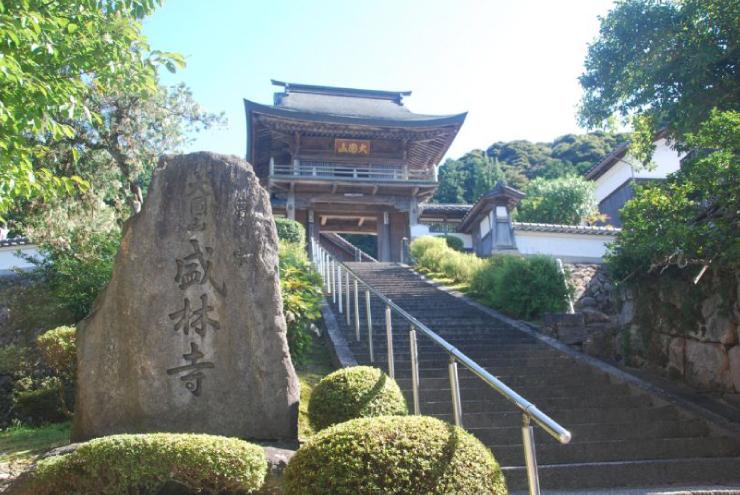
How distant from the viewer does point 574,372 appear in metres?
7.46

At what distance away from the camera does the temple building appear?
21.9 m

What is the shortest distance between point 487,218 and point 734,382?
13.6m

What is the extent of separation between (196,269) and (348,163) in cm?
1858

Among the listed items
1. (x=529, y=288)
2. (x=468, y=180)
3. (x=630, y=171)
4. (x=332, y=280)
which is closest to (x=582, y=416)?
(x=529, y=288)

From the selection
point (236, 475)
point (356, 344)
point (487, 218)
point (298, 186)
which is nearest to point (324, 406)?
point (236, 475)

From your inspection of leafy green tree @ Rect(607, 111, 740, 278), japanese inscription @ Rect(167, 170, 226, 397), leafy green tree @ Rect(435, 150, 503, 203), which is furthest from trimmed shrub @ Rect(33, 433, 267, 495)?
leafy green tree @ Rect(435, 150, 503, 203)

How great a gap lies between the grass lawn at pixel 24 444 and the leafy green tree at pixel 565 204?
20069mm

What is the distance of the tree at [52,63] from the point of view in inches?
208

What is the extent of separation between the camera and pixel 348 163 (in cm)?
2320

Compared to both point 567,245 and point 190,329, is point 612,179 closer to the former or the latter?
point 567,245

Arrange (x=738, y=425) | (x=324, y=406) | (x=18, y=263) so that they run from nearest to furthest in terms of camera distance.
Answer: (x=324, y=406), (x=738, y=425), (x=18, y=263)

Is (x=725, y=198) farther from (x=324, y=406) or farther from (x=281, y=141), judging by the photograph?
(x=281, y=141)

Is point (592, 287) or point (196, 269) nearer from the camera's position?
point (196, 269)

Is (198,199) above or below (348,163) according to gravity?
below
